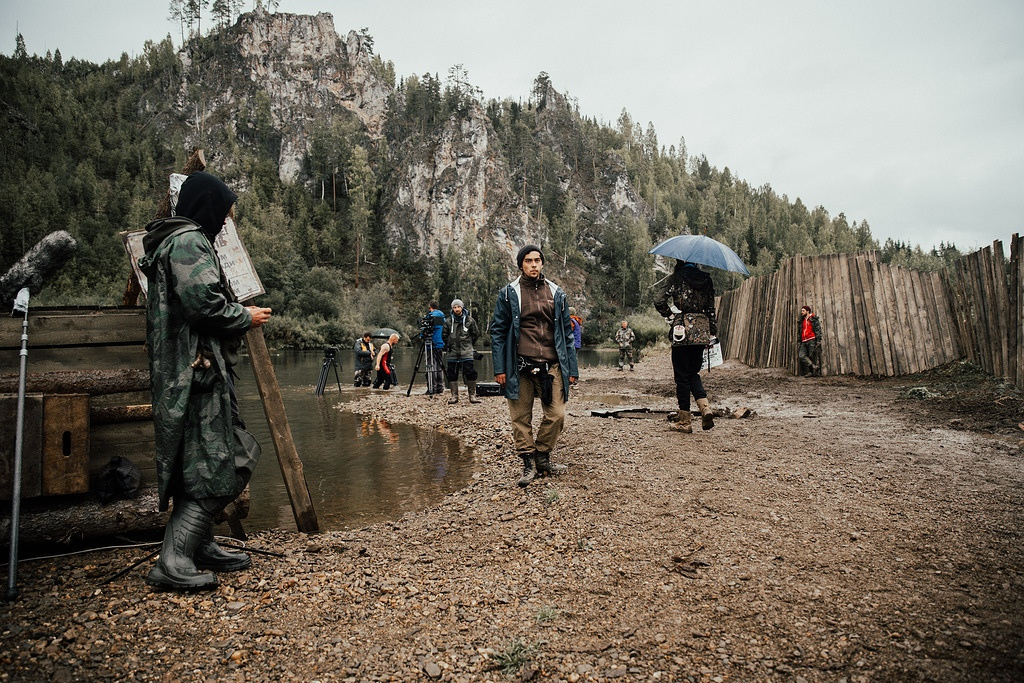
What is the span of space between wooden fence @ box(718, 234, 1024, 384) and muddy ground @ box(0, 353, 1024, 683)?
3.71 m

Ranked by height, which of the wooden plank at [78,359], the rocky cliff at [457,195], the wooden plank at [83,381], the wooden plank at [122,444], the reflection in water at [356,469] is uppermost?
the rocky cliff at [457,195]

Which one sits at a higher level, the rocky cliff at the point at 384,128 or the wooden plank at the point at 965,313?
the rocky cliff at the point at 384,128

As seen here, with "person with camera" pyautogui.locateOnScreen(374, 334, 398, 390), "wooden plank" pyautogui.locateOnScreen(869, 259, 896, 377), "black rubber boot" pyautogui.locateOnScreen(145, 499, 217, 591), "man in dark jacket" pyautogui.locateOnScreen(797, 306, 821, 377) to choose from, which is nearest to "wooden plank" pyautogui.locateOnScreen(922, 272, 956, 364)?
"wooden plank" pyautogui.locateOnScreen(869, 259, 896, 377)

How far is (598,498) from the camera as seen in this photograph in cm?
423

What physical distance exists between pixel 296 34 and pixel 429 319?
128929mm

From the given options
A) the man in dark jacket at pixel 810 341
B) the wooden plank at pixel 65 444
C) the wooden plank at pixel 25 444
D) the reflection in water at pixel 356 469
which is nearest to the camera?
the wooden plank at pixel 25 444

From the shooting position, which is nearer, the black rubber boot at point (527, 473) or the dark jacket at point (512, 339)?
the black rubber boot at point (527, 473)

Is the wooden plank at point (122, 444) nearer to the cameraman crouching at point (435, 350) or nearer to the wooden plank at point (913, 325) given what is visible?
the cameraman crouching at point (435, 350)

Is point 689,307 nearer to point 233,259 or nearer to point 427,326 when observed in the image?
point 233,259

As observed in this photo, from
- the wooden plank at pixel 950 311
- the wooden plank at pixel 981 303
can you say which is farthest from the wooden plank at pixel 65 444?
the wooden plank at pixel 950 311

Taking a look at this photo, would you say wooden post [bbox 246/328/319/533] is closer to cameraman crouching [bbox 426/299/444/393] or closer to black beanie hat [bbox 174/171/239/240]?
black beanie hat [bbox 174/171/239/240]

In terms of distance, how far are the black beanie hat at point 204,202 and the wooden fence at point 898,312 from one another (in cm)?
851

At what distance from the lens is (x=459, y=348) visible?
1109cm

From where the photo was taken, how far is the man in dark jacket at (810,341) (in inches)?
457
